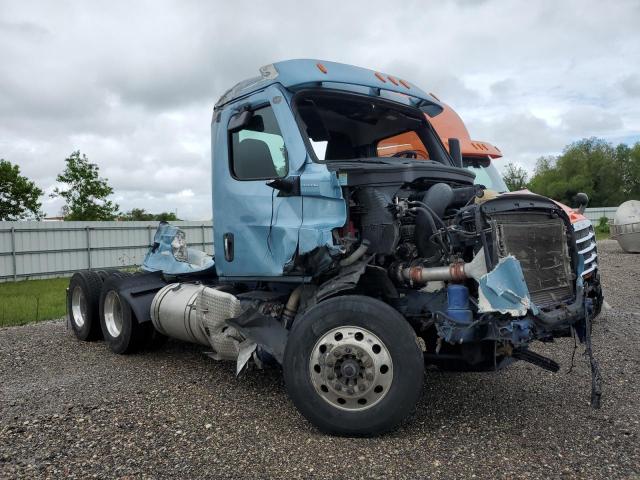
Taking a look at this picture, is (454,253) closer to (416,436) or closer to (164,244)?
(416,436)

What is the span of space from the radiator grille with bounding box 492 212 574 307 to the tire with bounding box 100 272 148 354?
Answer: 445cm

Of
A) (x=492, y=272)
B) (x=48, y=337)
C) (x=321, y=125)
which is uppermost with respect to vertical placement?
(x=321, y=125)

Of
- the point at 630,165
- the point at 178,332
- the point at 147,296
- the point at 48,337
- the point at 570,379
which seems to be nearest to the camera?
the point at 570,379

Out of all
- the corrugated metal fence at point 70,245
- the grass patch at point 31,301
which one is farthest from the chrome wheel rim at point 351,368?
the corrugated metal fence at point 70,245

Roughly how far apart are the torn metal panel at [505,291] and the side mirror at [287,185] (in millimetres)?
1685

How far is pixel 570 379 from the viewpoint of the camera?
A: 5496 mm

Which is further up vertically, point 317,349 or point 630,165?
point 630,165

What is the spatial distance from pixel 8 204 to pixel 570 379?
35.8 m

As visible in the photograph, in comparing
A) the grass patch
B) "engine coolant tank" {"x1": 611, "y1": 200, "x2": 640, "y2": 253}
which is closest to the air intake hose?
the grass patch

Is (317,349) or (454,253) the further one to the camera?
(454,253)

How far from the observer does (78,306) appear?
820 cm

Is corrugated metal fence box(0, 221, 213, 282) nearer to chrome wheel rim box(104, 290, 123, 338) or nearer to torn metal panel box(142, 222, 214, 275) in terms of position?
chrome wheel rim box(104, 290, 123, 338)

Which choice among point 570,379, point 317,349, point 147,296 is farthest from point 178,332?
point 570,379

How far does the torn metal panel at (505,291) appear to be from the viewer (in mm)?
3779
